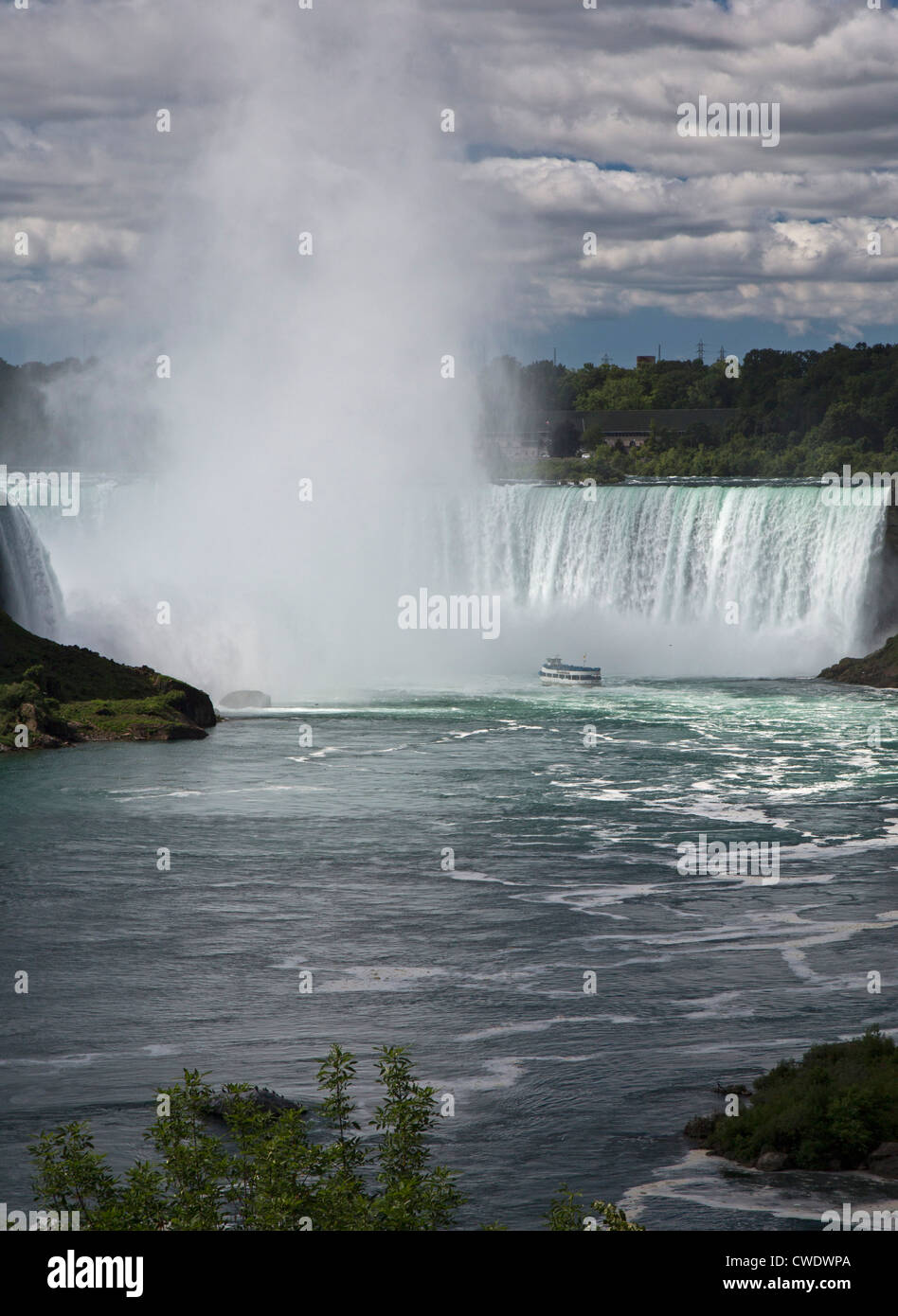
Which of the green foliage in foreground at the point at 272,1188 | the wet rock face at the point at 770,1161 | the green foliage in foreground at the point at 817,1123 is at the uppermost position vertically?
the green foliage in foreground at the point at 272,1188

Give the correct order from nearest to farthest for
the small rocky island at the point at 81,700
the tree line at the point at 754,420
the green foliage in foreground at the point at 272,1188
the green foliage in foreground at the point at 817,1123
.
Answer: the green foliage in foreground at the point at 272,1188, the green foliage in foreground at the point at 817,1123, the small rocky island at the point at 81,700, the tree line at the point at 754,420

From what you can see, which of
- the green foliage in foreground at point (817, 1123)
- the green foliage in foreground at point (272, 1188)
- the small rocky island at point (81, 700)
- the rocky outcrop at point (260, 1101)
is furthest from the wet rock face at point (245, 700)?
the green foliage in foreground at point (272, 1188)

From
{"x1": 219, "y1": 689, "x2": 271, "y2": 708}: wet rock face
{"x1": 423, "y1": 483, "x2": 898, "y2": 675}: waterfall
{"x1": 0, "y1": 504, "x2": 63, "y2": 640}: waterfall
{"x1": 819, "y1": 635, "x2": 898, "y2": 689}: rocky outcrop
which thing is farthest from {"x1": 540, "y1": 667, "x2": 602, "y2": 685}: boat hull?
{"x1": 0, "y1": 504, "x2": 63, "y2": 640}: waterfall

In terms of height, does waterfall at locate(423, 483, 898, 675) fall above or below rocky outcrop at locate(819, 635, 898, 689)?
above

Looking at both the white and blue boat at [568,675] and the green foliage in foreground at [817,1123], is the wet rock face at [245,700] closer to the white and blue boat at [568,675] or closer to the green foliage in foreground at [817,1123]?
the white and blue boat at [568,675]

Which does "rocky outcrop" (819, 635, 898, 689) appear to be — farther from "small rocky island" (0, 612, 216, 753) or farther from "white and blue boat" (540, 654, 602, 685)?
"small rocky island" (0, 612, 216, 753)

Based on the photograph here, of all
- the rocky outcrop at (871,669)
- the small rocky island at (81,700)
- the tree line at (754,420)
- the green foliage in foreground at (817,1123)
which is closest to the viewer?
the green foliage in foreground at (817,1123)

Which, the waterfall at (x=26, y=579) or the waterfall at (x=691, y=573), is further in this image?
the waterfall at (x=691, y=573)
